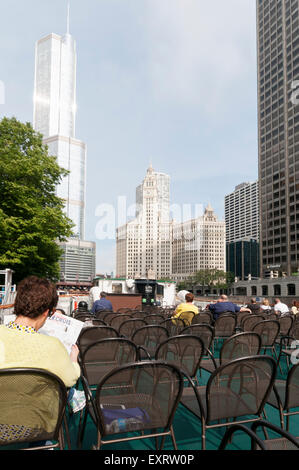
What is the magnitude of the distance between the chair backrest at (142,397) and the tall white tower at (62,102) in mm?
144877

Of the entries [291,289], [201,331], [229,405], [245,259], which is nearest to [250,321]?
[201,331]

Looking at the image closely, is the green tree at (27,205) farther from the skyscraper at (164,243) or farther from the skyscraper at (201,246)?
the skyscraper at (201,246)

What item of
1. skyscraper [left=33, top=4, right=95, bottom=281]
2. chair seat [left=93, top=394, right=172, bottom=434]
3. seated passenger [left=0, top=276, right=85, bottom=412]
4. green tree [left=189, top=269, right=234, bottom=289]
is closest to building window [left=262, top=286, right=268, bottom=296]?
green tree [left=189, top=269, right=234, bottom=289]

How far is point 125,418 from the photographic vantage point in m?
2.13

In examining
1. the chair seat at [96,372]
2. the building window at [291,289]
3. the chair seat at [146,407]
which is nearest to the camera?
the chair seat at [146,407]

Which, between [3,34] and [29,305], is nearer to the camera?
[29,305]

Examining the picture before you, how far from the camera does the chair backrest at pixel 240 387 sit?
227 cm

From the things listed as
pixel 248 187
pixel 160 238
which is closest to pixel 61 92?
pixel 160 238

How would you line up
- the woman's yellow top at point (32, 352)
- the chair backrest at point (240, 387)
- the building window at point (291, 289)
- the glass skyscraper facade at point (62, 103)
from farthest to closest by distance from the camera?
the glass skyscraper facade at point (62, 103) → the building window at point (291, 289) → the chair backrest at point (240, 387) → the woman's yellow top at point (32, 352)

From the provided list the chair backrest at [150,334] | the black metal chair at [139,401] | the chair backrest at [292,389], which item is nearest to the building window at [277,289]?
the chair backrest at [150,334]

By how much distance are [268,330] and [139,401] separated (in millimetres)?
3349

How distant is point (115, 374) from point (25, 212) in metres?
16.8

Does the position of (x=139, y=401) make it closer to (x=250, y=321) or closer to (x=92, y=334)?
(x=92, y=334)
